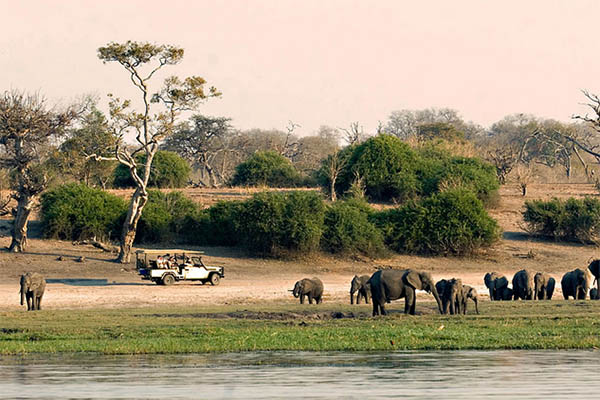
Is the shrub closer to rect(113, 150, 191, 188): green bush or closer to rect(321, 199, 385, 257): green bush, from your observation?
rect(321, 199, 385, 257): green bush

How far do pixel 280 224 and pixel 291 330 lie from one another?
20.1m

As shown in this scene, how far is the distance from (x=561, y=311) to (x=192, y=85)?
18423mm

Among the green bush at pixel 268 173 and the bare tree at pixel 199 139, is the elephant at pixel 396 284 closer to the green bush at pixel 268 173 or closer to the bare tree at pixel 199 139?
the green bush at pixel 268 173

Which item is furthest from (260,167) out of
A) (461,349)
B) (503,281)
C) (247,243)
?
(461,349)

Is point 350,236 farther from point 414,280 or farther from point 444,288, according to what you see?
point 414,280

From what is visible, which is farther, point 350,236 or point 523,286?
point 350,236

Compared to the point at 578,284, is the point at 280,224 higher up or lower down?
higher up

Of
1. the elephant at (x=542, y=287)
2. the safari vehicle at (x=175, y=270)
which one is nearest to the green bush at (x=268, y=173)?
the safari vehicle at (x=175, y=270)

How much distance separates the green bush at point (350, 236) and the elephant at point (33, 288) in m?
16.1

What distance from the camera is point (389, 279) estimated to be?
87.6 ft

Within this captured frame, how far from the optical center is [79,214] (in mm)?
44031

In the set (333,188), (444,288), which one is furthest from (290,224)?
(444,288)

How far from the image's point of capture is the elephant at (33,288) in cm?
2923

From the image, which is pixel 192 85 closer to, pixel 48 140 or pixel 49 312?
pixel 48 140
